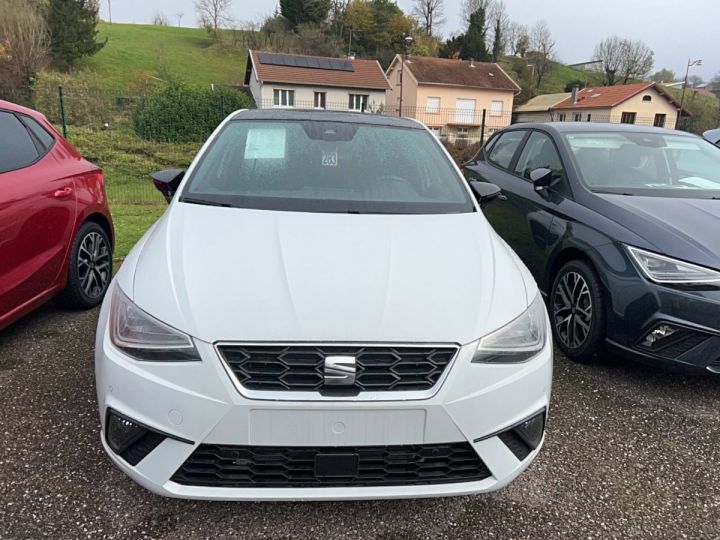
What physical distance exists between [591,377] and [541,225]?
48.2 inches

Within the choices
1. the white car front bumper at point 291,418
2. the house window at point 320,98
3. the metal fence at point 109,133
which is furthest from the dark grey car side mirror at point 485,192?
the house window at point 320,98

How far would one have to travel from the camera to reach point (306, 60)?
4016 cm

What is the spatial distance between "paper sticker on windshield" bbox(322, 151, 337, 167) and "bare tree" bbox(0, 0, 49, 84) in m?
23.3

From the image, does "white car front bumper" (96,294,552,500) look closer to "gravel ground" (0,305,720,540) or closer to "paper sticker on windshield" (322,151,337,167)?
"gravel ground" (0,305,720,540)

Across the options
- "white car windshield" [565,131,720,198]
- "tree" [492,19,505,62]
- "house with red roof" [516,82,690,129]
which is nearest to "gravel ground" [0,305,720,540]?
"white car windshield" [565,131,720,198]

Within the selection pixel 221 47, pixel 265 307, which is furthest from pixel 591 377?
pixel 221 47

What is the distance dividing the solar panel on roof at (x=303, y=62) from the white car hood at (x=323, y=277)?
130ft

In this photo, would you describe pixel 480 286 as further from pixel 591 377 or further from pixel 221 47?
pixel 221 47

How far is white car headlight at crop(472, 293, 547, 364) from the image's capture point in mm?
1888

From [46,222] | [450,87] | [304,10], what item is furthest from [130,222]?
[304,10]

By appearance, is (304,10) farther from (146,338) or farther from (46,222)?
(146,338)

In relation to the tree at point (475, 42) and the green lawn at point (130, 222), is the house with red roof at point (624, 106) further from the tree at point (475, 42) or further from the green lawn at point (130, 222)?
the green lawn at point (130, 222)

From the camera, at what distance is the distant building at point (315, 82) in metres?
37.7

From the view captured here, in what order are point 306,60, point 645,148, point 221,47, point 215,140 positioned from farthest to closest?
1. point 221,47
2. point 306,60
3. point 645,148
4. point 215,140
